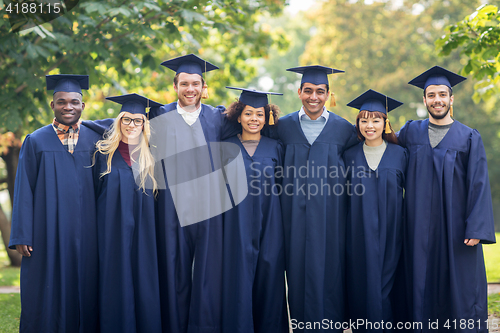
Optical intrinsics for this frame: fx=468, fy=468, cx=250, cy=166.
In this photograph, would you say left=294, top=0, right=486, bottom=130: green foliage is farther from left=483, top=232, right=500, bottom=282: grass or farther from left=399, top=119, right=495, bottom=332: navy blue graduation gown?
left=399, top=119, right=495, bottom=332: navy blue graduation gown

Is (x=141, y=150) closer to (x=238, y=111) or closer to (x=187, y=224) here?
(x=187, y=224)

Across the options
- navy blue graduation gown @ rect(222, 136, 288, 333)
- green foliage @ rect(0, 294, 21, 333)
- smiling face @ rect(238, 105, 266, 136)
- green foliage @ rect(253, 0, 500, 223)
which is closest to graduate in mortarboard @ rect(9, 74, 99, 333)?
green foliage @ rect(0, 294, 21, 333)

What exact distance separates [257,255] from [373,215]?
1.12 m

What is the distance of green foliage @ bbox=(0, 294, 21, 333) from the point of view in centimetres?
489

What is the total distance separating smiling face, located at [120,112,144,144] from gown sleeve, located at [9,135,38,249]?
31.4 inches

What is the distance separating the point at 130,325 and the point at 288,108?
24944 millimetres

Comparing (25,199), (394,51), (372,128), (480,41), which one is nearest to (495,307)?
(372,128)

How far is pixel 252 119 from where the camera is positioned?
4.41 meters

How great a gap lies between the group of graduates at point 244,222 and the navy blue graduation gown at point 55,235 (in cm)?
1

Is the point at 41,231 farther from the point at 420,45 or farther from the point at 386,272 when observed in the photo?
the point at 420,45

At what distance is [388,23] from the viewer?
55.3 feet

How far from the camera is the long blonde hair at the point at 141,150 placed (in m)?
4.22

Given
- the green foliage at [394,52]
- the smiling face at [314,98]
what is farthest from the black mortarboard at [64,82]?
the green foliage at [394,52]

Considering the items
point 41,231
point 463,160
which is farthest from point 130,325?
point 463,160
